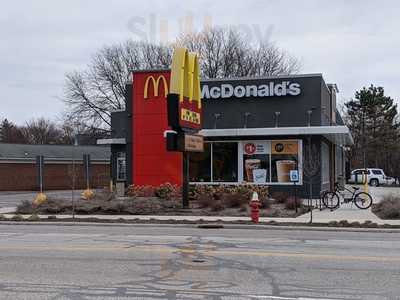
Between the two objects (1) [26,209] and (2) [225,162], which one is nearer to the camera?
(1) [26,209]

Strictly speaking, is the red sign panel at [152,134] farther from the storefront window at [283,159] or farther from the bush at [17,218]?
the bush at [17,218]

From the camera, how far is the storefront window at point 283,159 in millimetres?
30484

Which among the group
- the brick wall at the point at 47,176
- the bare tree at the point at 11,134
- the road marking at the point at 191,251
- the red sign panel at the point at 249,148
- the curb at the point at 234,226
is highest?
the bare tree at the point at 11,134

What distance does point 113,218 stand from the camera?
2161 centimetres

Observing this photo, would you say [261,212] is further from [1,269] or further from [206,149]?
[1,269]

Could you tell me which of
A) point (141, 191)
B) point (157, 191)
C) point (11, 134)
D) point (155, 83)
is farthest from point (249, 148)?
point (11, 134)

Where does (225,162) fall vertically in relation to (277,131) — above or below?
below

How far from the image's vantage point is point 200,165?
32.0m

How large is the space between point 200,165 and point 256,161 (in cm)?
306

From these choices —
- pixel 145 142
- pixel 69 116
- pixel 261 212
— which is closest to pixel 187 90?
pixel 261 212

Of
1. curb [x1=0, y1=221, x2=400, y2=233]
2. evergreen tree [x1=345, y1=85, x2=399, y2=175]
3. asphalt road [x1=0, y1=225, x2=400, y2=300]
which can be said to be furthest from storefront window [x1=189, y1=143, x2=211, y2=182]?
evergreen tree [x1=345, y1=85, x2=399, y2=175]

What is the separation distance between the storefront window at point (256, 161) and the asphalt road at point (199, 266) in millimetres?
14806

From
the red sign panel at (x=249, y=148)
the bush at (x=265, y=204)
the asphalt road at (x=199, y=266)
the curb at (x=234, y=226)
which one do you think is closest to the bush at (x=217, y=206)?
the bush at (x=265, y=204)

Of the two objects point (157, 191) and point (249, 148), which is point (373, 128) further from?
point (157, 191)
